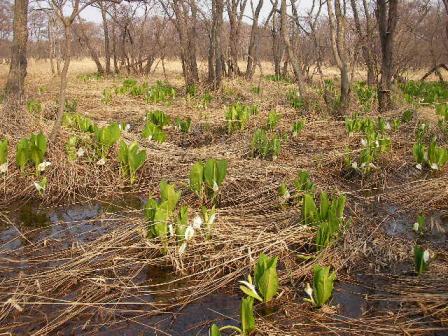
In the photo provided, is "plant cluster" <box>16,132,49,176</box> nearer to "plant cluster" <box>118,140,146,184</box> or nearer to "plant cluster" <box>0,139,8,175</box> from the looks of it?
"plant cluster" <box>0,139,8,175</box>

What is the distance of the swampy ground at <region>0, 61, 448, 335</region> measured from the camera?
92.5 inches

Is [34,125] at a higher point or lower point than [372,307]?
higher

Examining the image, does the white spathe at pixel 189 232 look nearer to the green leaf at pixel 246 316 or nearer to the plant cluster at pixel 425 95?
the green leaf at pixel 246 316

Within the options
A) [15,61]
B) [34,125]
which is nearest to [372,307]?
[34,125]

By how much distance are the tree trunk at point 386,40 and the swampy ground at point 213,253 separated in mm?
2936

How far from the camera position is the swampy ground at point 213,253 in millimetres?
2350

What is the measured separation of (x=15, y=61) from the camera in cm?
925

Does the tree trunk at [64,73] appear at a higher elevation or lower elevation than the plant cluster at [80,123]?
higher

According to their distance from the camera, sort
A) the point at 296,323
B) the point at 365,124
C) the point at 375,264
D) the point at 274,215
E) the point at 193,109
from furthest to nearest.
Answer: the point at 193,109 < the point at 365,124 < the point at 274,215 < the point at 375,264 < the point at 296,323

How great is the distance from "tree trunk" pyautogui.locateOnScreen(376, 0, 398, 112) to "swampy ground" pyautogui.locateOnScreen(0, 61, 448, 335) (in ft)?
9.63

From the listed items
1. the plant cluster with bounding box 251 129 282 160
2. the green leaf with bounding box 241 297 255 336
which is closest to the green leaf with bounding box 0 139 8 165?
the plant cluster with bounding box 251 129 282 160

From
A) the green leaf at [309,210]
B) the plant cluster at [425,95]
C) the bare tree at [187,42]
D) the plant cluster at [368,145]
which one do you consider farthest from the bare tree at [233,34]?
the green leaf at [309,210]

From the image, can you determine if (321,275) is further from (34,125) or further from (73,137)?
(34,125)

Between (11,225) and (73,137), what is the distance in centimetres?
137
